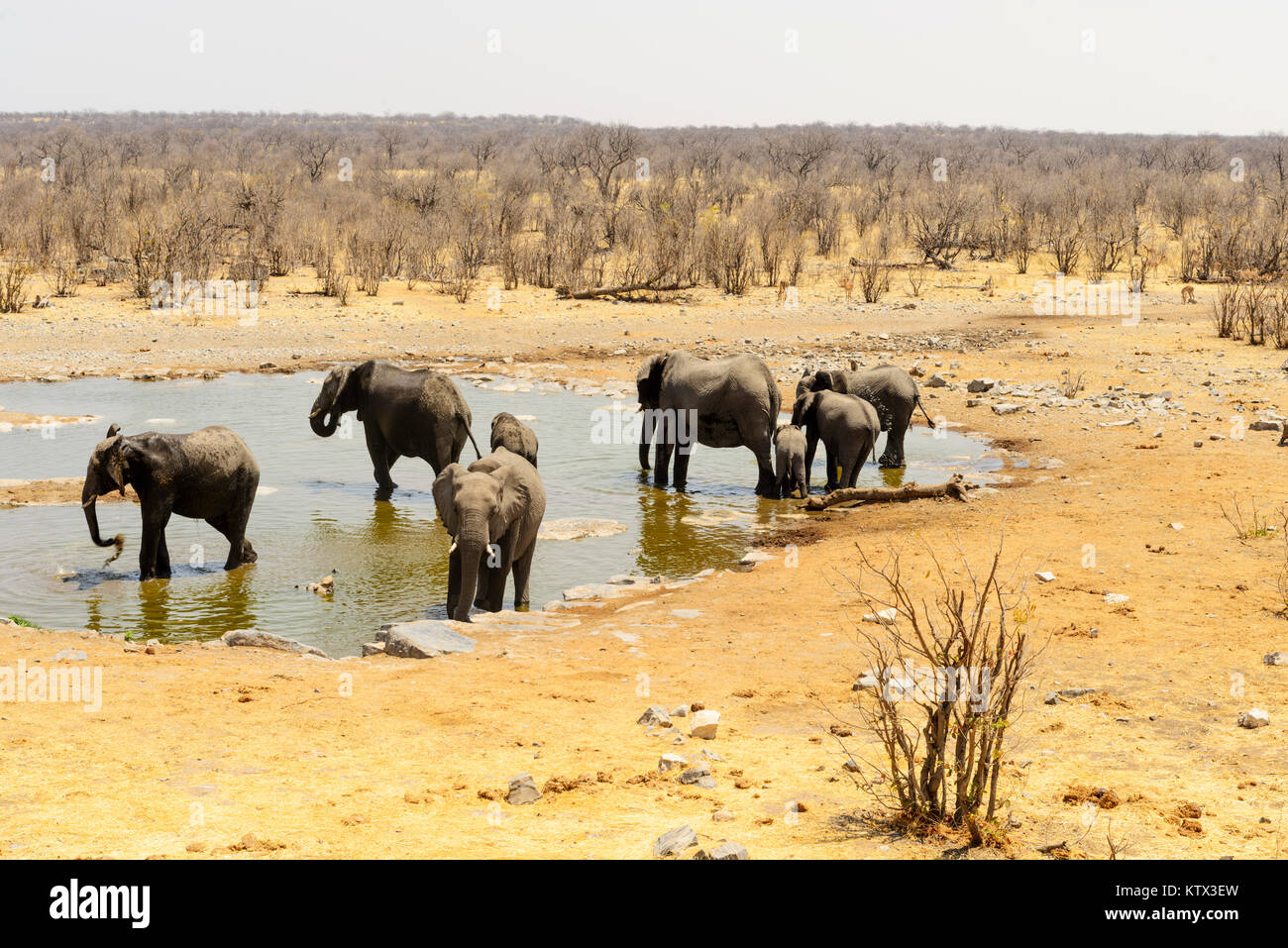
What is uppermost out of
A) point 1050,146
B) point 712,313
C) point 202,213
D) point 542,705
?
point 1050,146

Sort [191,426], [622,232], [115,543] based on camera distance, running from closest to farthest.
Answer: [115,543] → [191,426] → [622,232]

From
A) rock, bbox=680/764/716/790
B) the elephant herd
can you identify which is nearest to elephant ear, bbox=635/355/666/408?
the elephant herd

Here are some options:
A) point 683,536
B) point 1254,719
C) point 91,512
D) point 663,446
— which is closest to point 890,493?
point 683,536

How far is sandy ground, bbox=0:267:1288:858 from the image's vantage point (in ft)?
16.8

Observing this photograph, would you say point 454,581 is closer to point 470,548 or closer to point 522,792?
point 470,548

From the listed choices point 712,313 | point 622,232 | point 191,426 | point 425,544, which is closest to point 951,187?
point 622,232

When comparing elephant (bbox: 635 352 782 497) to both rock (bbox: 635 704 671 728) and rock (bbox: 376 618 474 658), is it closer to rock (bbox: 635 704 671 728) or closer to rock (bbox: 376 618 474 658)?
rock (bbox: 376 618 474 658)

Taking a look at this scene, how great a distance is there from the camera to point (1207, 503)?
11.7 m

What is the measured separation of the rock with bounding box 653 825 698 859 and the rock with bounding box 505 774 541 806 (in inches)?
30.8

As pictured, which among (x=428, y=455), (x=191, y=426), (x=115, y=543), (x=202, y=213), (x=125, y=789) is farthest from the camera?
(x=202, y=213)

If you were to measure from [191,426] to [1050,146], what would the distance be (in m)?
72.0

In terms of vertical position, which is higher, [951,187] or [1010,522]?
[951,187]

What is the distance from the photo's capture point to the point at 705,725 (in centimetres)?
638

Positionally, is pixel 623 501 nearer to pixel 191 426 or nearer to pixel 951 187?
pixel 191 426
